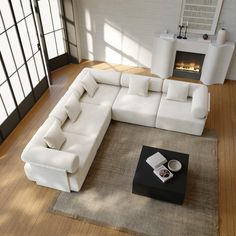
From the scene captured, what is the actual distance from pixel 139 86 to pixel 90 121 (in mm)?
1403

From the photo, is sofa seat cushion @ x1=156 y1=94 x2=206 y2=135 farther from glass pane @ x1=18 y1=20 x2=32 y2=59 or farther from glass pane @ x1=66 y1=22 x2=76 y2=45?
glass pane @ x1=66 y1=22 x2=76 y2=45

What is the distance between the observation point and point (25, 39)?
5.83m

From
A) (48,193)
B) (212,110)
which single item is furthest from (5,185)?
(212,110)

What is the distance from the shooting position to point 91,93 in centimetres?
590

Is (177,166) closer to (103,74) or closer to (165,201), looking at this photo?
(165,201)

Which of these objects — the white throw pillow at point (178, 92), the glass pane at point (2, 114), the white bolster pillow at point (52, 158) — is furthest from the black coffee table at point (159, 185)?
the glass pane at point (2, 114)

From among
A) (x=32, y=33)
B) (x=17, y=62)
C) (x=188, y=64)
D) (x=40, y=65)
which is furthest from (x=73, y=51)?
(x=188, y=64)

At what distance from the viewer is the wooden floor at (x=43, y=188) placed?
4.05 meters

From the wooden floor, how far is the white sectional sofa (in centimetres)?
38

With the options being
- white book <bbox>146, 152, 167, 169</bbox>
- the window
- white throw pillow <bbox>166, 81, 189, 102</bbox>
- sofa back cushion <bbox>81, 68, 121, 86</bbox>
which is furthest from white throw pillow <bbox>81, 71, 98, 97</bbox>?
white book <bbox>146, 152, 167, 169</bbox>

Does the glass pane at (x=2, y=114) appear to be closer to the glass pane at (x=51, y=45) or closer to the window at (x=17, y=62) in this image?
the window at (x=17, y=62)

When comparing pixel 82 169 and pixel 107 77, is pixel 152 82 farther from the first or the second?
pixel 82 169

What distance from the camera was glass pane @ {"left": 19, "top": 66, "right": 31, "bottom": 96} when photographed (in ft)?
19.1

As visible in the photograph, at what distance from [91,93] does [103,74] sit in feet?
1.93
